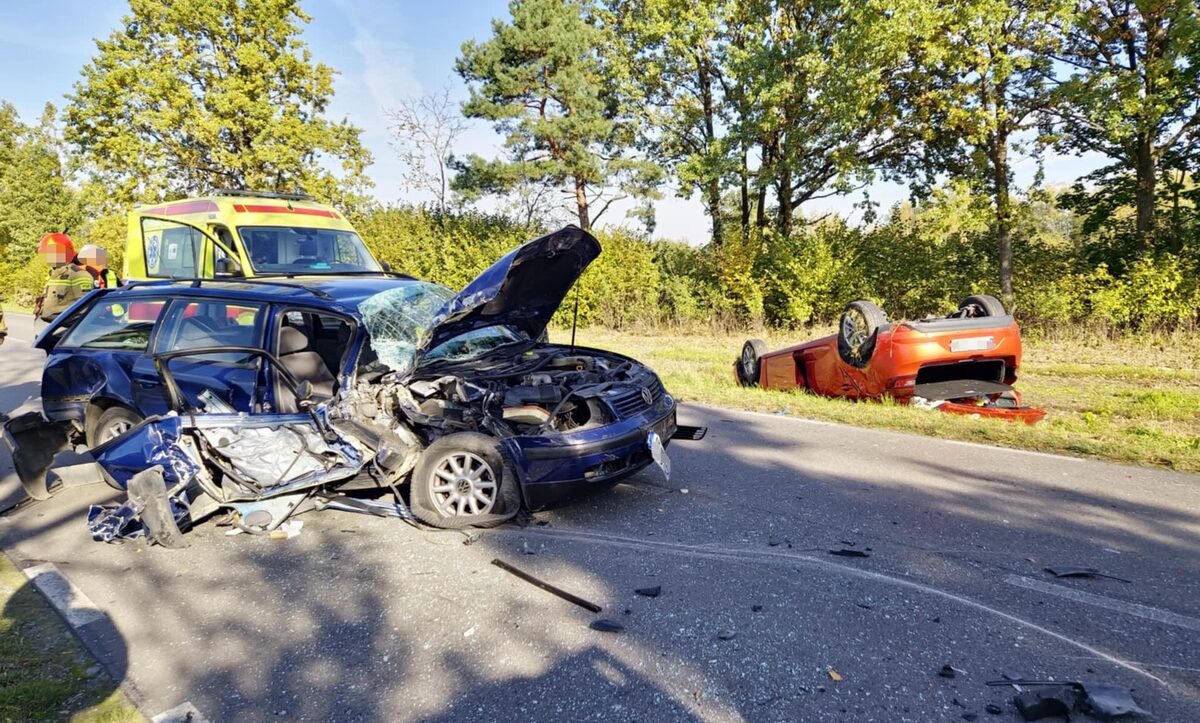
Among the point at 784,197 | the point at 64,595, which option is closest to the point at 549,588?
the point at 64,595

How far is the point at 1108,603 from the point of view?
3148mm

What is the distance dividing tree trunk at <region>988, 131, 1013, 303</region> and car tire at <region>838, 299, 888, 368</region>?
26.3 feet

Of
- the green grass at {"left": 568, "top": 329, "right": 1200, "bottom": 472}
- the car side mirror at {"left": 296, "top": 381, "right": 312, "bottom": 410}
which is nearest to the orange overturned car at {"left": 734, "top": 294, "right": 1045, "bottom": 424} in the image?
the green grass at {"left": 568, "top": 329, "right": 1200, "bottom": 472}

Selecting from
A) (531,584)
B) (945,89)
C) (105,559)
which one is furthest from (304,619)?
(945,89)

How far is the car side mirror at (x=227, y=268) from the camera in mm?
7797

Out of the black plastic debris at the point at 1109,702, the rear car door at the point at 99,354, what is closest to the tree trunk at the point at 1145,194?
the black plastic debris at the point at 1109,702

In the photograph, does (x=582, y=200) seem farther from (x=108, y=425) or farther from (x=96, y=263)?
(x=108, y=425)

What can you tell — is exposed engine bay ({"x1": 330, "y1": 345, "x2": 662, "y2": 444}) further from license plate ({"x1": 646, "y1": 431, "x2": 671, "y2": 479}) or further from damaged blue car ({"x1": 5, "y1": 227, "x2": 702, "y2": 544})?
license plate ({"x1": 646, "y1": 431, "x2": 671, "y2": 479})

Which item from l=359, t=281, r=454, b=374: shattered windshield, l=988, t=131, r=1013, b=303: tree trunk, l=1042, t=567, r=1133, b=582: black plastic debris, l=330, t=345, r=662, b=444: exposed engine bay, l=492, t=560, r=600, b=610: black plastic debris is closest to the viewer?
l=492, t=560, r=600, b=610: black plastic debris

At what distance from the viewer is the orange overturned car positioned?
638cm

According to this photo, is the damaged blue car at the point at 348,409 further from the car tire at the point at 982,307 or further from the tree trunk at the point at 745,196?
the tree trunk at the point at 745,196

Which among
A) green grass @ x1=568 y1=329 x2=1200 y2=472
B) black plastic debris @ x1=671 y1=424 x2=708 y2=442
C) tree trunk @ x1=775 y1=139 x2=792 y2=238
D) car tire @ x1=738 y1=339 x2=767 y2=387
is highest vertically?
tree trunk @ x1=775 y1=139 x2=792 y2=238

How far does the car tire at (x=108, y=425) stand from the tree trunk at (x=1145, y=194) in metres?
16.7

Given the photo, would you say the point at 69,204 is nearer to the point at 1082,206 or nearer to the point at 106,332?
the point at 106,332
